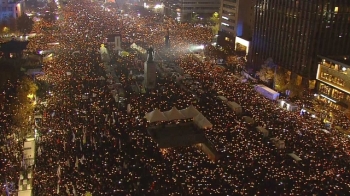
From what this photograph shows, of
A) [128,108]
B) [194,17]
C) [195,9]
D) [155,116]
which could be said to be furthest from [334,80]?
[195,9]

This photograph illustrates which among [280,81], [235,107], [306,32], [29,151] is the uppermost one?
[306,32]

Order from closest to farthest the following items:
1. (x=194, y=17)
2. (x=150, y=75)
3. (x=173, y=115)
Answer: (x=173, y=115) < (x=150, y=75) < (x=194, y=17)

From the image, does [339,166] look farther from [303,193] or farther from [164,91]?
[164,91]

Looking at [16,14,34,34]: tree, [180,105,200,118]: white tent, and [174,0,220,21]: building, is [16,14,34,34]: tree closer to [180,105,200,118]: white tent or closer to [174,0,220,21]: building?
[174,0,220,21]: building

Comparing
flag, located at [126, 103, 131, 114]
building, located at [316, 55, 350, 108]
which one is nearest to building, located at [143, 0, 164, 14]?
building, located at [316, 55, 350, 108]

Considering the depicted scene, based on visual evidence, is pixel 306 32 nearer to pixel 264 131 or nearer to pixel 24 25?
pixel 264 131
